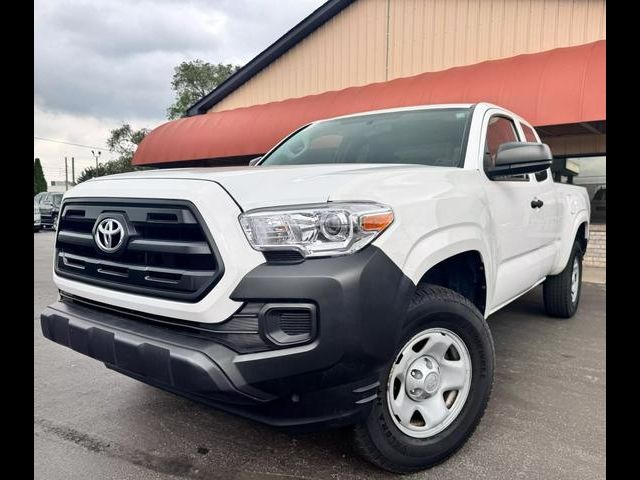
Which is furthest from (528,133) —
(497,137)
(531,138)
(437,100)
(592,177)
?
(592,177)

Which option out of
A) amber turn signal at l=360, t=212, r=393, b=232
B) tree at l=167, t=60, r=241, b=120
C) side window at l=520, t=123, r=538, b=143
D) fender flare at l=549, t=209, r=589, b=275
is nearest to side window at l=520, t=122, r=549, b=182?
side window at l=520, t=123, r=538, b=143

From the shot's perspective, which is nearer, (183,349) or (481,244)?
(183,349)

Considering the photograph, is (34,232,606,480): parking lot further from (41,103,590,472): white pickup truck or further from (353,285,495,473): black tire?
(41,103,590,472): white pickup truck

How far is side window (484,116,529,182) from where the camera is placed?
3.04m

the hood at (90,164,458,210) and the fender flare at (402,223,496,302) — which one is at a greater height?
the hood at (90,164,458,210)

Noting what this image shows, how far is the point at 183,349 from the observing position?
176 cm

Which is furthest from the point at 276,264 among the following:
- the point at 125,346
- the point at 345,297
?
the point at 125,346

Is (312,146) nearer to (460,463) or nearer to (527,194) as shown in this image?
(527,194)

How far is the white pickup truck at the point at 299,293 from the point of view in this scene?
5.59 feet

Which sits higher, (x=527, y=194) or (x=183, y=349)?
(x=527, y=194)

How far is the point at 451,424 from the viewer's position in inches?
88.0

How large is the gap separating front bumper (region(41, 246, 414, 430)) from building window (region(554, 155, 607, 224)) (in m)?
9.26
